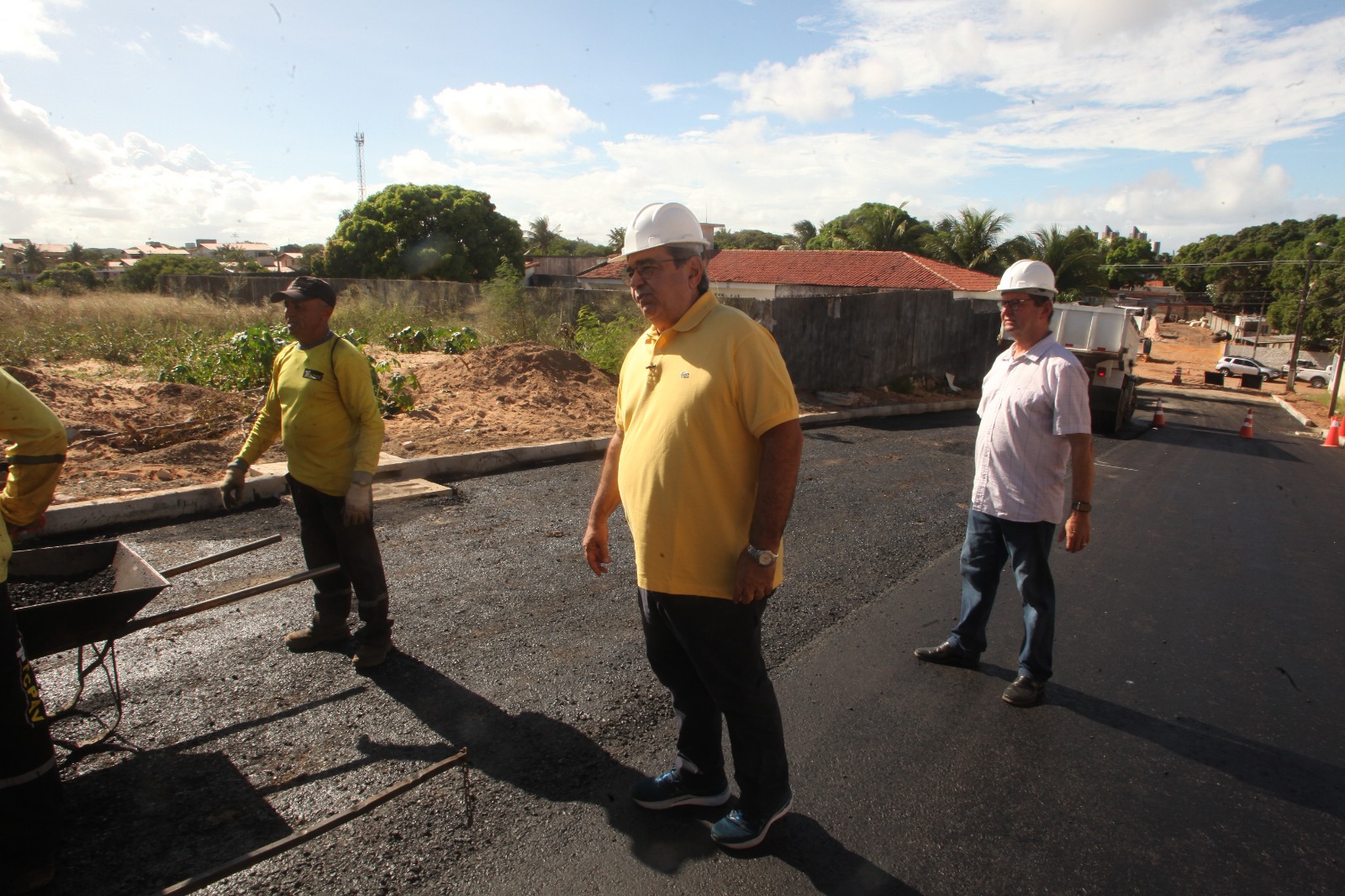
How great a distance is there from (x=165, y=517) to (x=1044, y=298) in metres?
6.00

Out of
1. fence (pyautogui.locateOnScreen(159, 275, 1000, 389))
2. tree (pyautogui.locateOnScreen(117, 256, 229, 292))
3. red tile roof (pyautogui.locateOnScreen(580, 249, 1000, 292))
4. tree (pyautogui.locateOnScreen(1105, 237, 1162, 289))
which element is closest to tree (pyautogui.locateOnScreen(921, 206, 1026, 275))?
red tile roof (pyautogui.locateOnScreen(580, 249, 1000, 292))

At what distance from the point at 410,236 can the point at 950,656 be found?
45017 mm

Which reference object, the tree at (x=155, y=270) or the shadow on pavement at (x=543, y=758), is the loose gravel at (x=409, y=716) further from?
the tree at (x=155, y=270)

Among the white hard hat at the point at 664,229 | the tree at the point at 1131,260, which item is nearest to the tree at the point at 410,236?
the white hard hat at the point at 664,229

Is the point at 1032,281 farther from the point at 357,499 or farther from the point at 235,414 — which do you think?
the point at 235,414

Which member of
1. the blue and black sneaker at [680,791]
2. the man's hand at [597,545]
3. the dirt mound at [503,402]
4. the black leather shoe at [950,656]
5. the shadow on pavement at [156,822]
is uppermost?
the man's hand at [597,545]

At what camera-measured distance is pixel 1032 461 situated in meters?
3.65

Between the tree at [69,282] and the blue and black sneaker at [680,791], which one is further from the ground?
the tree at [69,282]

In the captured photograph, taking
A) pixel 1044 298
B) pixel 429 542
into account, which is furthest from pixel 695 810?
pixel 429 542

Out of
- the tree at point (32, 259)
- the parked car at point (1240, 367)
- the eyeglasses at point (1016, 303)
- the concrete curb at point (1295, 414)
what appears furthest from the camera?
the tree at point (32, 259)

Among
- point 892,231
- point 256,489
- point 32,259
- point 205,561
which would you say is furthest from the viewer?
point 32,259

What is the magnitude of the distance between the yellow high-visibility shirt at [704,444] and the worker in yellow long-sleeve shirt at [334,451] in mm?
1808

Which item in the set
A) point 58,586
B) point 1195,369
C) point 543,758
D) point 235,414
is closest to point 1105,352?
point 235,414

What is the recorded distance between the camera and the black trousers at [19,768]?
2311 mm
